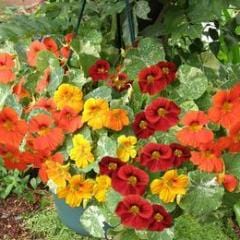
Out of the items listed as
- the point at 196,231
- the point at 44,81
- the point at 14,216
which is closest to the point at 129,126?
the point at 44,81

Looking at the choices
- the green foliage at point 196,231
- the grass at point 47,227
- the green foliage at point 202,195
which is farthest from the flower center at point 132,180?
the grass at point 47,227

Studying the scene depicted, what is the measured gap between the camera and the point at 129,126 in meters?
1.39

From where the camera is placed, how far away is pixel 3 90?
5.14 feet

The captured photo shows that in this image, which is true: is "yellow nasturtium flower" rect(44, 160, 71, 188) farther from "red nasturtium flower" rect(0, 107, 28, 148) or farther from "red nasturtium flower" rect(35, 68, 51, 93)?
"red nasturtium flower" rect(35, 68, 51, 93)

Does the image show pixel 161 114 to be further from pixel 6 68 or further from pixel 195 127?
pixel 6 68

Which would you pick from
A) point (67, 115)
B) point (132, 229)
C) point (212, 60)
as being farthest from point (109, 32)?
point (132, 229)

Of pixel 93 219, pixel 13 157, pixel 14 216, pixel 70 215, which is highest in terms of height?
pixel 13 157

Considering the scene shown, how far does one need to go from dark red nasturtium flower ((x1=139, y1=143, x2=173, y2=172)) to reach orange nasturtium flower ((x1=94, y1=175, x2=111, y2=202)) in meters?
0.09

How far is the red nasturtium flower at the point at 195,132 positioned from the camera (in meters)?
1.30

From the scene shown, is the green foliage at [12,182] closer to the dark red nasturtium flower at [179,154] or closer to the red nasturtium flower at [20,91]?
the red nasturtium flower at [20,91]

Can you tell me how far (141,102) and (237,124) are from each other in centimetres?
22

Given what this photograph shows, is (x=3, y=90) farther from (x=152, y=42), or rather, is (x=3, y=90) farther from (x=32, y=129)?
(x=152, y=42)

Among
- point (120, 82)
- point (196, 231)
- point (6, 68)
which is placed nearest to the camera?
point (120, 82)

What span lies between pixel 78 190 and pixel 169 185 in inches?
7.9
